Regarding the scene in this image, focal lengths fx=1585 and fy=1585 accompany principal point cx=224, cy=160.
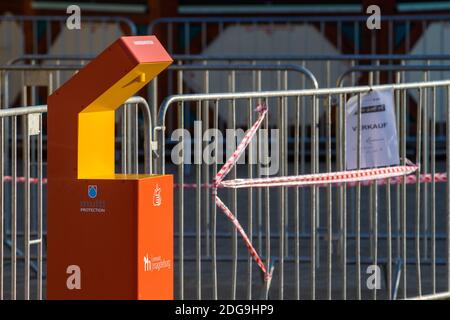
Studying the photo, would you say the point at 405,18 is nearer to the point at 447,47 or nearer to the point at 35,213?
the point at 447,47

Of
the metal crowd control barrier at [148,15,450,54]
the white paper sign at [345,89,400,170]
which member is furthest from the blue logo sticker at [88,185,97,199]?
the metal crowd control barrier at [148,15,450,54]

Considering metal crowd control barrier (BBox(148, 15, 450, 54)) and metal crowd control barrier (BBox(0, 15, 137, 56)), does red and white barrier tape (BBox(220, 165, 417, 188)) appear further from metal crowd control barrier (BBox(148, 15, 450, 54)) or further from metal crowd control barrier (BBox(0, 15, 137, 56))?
metal crowd control barrier (BBox(0, 15, 137, 56))

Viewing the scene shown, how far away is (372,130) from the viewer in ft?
34.0

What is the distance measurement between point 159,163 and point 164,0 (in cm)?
1088

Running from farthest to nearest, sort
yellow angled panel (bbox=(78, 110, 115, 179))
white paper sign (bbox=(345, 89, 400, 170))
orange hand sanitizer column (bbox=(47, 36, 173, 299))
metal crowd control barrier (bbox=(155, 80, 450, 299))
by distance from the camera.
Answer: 1. white paper sign (bbox=(345, 89, 400, 170))
2. metal crowd control barrier (bbox=(155, 80, 450, 299))
3. yellow angled panel (bbox=(78, 110, 115, 179))
4. orange hand sanitizer column (bbox=(47, 36, 173, 299))

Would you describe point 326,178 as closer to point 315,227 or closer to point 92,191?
point 315,227

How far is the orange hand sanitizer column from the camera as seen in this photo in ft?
24.3

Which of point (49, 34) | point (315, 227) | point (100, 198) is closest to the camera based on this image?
point (100, 198)

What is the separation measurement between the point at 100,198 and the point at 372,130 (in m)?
3.32

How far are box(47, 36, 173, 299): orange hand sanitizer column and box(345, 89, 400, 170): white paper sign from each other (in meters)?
2.83

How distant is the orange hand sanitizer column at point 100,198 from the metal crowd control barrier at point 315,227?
122 centimetres

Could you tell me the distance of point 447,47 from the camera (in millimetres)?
18562

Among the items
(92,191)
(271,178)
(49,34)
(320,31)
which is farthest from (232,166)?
(49,34)

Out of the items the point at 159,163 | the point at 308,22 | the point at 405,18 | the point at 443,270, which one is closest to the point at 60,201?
the point at 159,163
